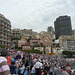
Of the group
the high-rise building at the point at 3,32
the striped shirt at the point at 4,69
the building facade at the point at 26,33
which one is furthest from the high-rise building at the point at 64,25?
the striped shirt at the point at 4,69

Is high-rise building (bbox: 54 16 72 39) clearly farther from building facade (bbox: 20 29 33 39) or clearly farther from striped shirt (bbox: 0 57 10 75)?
striped shirt (bbox: 0 57 10 75)

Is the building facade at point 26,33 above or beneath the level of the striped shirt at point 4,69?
above

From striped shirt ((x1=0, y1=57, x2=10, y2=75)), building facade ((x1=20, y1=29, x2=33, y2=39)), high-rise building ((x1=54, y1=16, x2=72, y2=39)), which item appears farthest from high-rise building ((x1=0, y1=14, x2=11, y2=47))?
high-rise building ((x1=54, y1=16, x2=72, y2=39))

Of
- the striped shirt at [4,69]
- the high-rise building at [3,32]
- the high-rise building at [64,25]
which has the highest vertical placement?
the high-rise building at [64,25]

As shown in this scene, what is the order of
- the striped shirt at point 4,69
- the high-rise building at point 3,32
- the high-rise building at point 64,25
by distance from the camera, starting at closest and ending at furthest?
the striped shirt at point 4,69, the high-rise building at point 3,32, the high-rise building at point 64,25

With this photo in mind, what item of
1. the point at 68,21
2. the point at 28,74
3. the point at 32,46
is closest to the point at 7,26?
the point at 32,46

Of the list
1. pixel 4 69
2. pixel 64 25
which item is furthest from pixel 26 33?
pixel 4 69

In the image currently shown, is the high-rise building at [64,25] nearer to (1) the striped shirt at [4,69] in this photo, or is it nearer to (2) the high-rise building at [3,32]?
(2) the high-rise building at [3,32]

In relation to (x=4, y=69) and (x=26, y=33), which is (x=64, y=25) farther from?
(x=4, y=69)

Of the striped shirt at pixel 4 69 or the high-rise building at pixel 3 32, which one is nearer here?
the striped shirt at pixel 4 69

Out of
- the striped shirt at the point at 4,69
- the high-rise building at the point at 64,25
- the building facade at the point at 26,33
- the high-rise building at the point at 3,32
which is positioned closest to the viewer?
the striped shirt at the point at 4,69

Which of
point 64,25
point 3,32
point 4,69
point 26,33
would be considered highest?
point 64,25

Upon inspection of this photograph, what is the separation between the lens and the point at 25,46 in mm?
74500

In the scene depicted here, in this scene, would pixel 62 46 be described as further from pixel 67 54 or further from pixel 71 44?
pixel 67 54
